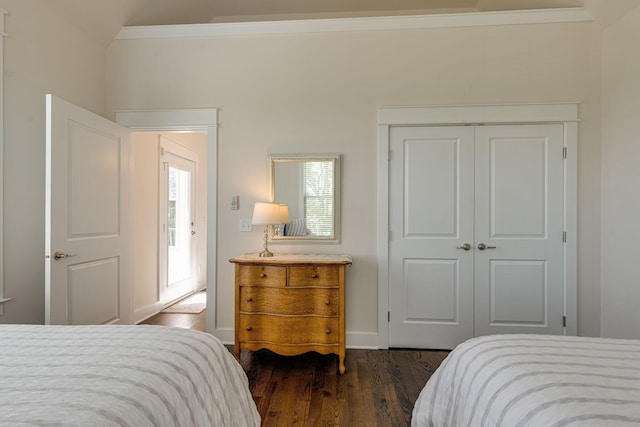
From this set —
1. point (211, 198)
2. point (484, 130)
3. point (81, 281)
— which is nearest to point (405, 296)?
point (484, 130)

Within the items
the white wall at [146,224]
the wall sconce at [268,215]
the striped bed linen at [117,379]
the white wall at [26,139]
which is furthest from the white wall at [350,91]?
the striped bed linen at [117,379]

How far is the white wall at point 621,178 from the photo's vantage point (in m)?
2.38

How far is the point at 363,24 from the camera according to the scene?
109 inches

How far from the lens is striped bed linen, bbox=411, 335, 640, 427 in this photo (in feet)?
2.70

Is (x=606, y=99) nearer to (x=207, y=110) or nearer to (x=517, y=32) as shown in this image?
(x=517, y=32)

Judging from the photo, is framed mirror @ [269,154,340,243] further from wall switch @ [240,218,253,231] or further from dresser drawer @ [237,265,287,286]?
dresser drawer @ [237,265,287,286]

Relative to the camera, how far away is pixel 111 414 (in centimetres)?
75

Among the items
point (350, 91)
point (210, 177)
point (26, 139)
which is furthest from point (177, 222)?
point (350, 91)

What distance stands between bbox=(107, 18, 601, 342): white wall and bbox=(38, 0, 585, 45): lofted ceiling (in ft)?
0.71

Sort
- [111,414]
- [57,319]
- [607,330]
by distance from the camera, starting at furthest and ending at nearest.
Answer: [607,330] → [57,319] → [111,414]

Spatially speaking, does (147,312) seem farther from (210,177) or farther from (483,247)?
(483,247)

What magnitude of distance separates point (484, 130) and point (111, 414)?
3014 mm

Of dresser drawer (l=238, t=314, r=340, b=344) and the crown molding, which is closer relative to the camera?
dresser drawer (l=238, t=314, r=340, b=344)

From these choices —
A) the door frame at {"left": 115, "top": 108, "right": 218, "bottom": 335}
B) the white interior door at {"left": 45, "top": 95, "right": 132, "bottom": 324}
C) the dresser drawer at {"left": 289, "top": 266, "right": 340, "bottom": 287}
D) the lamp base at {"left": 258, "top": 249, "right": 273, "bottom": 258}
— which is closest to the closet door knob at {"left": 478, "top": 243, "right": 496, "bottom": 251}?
the dresser drawer at {"left": 289, "top": 266, "right": 340, "bottom": 287}
